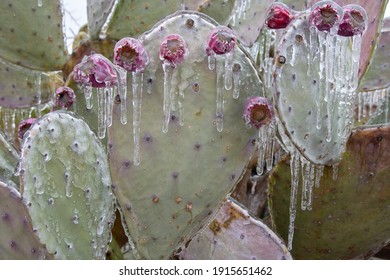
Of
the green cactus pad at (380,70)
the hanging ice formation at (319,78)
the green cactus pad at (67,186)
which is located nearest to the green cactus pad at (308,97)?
the hanging ice formation at (319,78)

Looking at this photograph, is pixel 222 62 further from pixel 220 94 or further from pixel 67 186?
pixel 67 186

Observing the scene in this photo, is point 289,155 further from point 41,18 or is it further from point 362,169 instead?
point 41,18

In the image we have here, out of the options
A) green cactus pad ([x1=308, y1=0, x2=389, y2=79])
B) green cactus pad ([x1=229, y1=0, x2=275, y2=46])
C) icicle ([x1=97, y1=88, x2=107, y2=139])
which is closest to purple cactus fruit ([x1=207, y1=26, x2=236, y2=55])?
icicle ([x1=97, y1=88, x2=107, y2=139])

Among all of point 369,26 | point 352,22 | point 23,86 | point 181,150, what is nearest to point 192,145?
point 181,150

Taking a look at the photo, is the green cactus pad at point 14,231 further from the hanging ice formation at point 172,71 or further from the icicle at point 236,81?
the icicle at point 236,81
